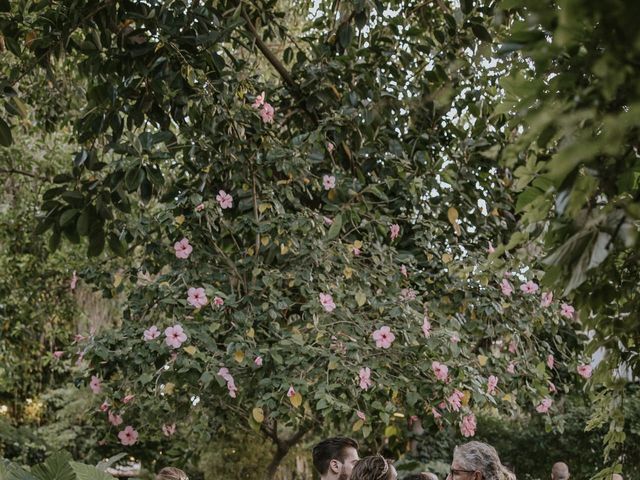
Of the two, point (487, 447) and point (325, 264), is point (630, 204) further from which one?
point (325, 264)

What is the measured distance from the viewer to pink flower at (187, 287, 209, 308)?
609 centimetres

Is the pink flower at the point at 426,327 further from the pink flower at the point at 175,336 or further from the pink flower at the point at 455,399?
the pink flower at the point at 175,336

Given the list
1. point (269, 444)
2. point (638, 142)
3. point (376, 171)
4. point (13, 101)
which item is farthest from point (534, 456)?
point (638, 142)

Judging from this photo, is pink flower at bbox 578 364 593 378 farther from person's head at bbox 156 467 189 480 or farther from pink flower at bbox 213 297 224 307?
person's head at bbox 156 467 189 480

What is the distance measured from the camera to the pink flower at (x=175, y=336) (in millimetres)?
5816

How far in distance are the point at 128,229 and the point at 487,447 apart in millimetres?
2970

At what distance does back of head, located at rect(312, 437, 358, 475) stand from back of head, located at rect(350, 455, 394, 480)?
1.34ft

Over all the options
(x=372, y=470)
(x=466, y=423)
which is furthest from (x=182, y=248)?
(x=372, y=470)

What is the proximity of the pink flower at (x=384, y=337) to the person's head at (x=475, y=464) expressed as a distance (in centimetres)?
145

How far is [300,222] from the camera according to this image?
20.1ft

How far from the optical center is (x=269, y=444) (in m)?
11.2

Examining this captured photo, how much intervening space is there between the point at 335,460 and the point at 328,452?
5cm

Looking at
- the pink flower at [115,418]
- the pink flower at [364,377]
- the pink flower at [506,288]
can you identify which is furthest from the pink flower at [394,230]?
the pink flower at [115,418]

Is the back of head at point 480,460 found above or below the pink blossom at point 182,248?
below
